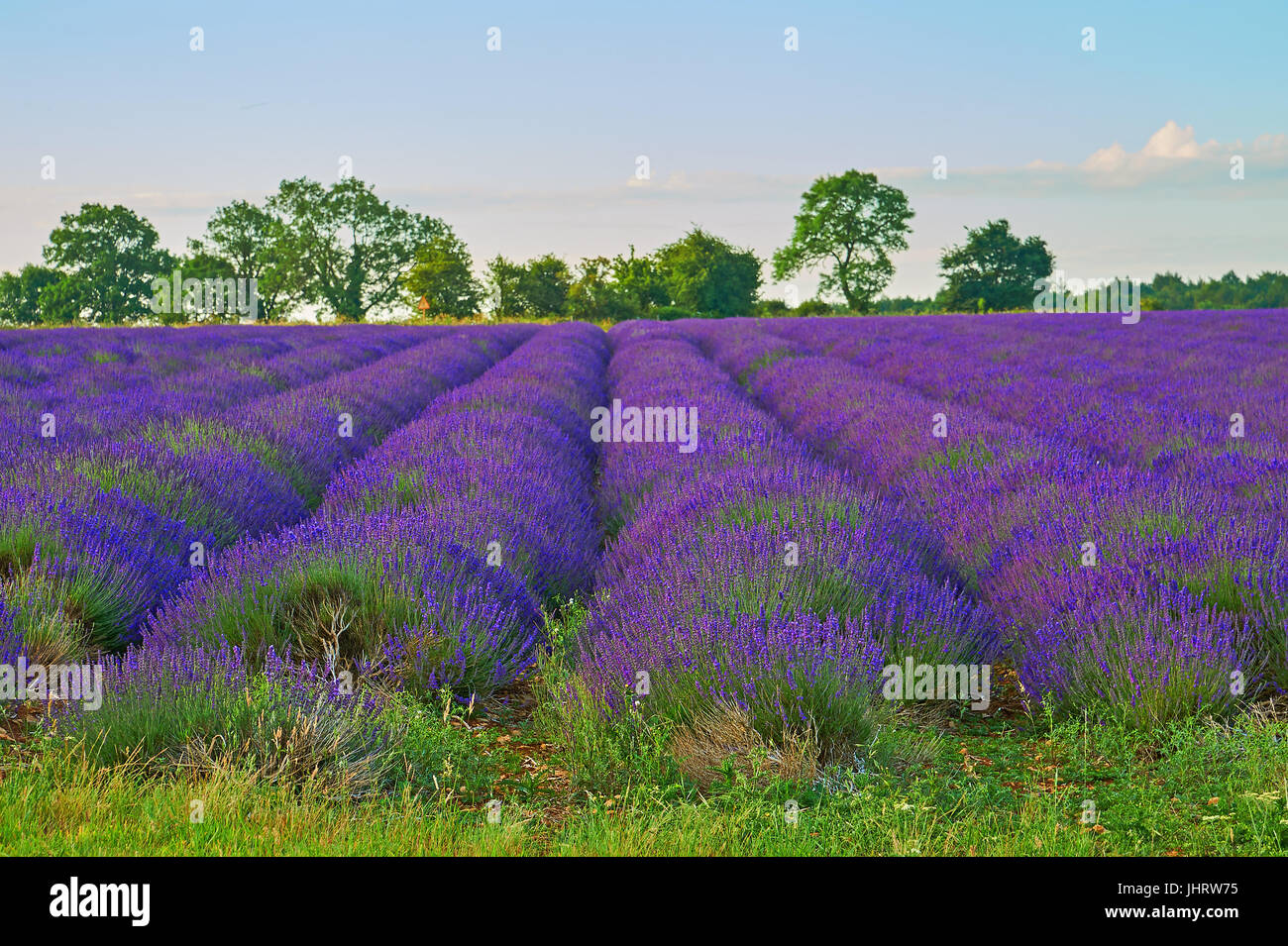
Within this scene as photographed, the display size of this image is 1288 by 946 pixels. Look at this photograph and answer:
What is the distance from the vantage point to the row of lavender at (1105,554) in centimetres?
278

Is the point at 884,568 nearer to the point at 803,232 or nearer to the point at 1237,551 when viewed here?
the point at 1237,551

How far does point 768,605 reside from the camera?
2.89 meters

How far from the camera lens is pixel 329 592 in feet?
10.6

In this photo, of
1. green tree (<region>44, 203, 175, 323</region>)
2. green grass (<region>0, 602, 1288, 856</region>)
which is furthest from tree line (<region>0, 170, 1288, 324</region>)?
green grass (<region>0, 602, 1288, 856</region>)

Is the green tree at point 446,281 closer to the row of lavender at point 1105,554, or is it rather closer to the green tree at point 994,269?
the green tree at point 994,269

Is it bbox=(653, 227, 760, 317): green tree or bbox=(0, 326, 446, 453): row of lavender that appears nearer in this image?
bbox=(0, 326, 446, 453): row of lavender

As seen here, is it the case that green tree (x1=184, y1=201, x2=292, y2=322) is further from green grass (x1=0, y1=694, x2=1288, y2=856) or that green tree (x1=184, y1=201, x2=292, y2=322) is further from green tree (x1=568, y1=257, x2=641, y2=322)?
green grass (x1=0, y1=694, x2=1288, y2=856)

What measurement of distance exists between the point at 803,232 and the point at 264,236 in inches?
1203

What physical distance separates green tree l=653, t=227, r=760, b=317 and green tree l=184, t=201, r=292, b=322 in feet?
67.5

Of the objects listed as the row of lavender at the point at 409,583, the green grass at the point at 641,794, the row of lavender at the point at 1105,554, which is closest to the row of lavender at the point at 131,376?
the row of lavender at the point at 409,583

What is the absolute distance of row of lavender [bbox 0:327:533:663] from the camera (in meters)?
3.33

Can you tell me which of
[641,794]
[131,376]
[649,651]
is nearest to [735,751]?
[641,794]

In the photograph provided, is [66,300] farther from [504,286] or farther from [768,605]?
[768,605]

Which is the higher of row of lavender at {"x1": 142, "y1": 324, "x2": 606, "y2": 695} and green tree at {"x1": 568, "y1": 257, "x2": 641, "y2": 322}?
green tree at {"x1": 568, "y1": 257, "x2": 641, "y2": 322}
